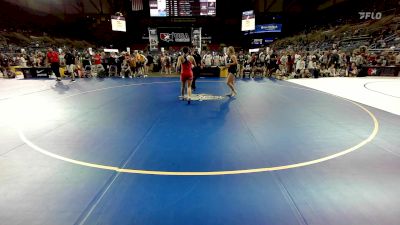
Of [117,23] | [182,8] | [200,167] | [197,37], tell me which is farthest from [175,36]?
[200,167]

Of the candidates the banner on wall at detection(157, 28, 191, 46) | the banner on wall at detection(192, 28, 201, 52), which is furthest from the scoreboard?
the banner on wall at detection(157, 28, 191, 46)

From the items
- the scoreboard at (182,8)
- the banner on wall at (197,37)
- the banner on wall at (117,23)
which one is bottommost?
the banner on wall at (197,37)

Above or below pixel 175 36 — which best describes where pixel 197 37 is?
below

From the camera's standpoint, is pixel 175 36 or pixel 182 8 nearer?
pixel 182 8

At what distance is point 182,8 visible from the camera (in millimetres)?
27438

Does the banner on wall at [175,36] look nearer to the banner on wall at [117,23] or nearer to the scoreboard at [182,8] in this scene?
the scoreboard at [182,8]

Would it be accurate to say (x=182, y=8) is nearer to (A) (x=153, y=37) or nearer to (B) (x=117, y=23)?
(A) (x=153, y=37)

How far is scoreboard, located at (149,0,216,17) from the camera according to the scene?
26656mm

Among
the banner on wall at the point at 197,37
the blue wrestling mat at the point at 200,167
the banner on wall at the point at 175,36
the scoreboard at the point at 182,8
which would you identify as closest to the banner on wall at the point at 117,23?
the scoreboard at the point at 182,8

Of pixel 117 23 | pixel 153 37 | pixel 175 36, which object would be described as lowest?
pixel 153 37

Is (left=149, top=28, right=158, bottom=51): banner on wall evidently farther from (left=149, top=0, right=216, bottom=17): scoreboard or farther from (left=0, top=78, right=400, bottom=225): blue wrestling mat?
(left=0, top=78, right=400, bottom=225): blue wrestling mat

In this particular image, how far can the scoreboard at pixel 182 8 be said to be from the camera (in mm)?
26656

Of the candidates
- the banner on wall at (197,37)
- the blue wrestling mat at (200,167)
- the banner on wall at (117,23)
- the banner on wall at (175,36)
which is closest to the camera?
the blue wrestling mat at (200,167)

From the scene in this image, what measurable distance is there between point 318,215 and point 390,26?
1201 inches
